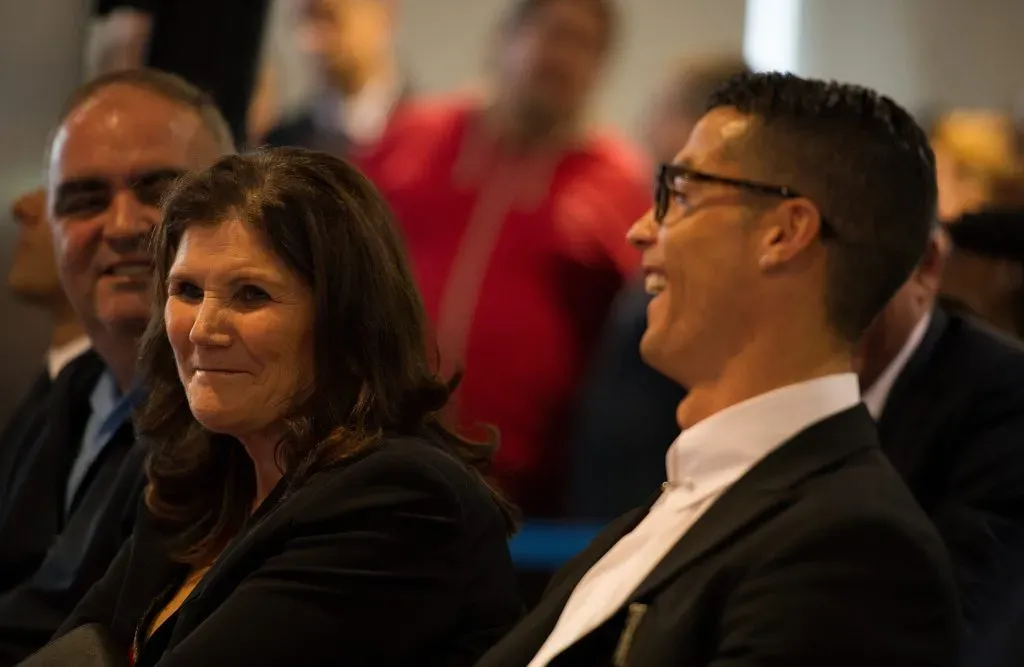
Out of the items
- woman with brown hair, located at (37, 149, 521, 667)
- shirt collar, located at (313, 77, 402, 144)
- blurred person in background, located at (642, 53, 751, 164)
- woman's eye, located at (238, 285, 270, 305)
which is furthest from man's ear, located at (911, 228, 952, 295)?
shirt collar, located at (313, 77, 402, 144)

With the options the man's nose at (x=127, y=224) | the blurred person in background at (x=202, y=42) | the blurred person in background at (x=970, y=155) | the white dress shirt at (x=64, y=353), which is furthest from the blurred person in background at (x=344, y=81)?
the blurred person in background at (x=970, y=155)

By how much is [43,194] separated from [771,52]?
3211 mm

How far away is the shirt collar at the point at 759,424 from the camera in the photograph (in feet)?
4.55

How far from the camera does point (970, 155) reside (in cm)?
393

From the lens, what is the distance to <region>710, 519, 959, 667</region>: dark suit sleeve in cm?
118

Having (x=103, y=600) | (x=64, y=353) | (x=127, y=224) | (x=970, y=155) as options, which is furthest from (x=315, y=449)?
(x=970, y=155)

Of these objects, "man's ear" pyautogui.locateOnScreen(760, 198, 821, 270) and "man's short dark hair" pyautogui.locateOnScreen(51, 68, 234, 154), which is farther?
"man's short dark hair" pyautogui.locateOnScreen(51, 68, 234, 154)

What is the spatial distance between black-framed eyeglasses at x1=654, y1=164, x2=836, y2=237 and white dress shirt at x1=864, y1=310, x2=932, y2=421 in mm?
629

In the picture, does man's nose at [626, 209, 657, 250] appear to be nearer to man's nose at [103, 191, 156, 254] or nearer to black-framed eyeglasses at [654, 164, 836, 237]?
black-framed eyeglasses at [654, 164, 836, 237]

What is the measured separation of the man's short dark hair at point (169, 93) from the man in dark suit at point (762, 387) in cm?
86

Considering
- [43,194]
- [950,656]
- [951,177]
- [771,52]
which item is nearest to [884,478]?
[950,656]

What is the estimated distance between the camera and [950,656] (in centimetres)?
121

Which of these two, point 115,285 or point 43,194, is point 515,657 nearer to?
point 115,285

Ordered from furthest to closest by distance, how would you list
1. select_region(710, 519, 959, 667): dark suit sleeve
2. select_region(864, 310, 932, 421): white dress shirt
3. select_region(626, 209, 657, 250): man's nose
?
1. select_region(864, 310, 932, 421): white dress shirt
2. select_region(626, 209, 657, 250): man's nose
3. select_region(710, 519, 959, 667): dark suit sleeve
